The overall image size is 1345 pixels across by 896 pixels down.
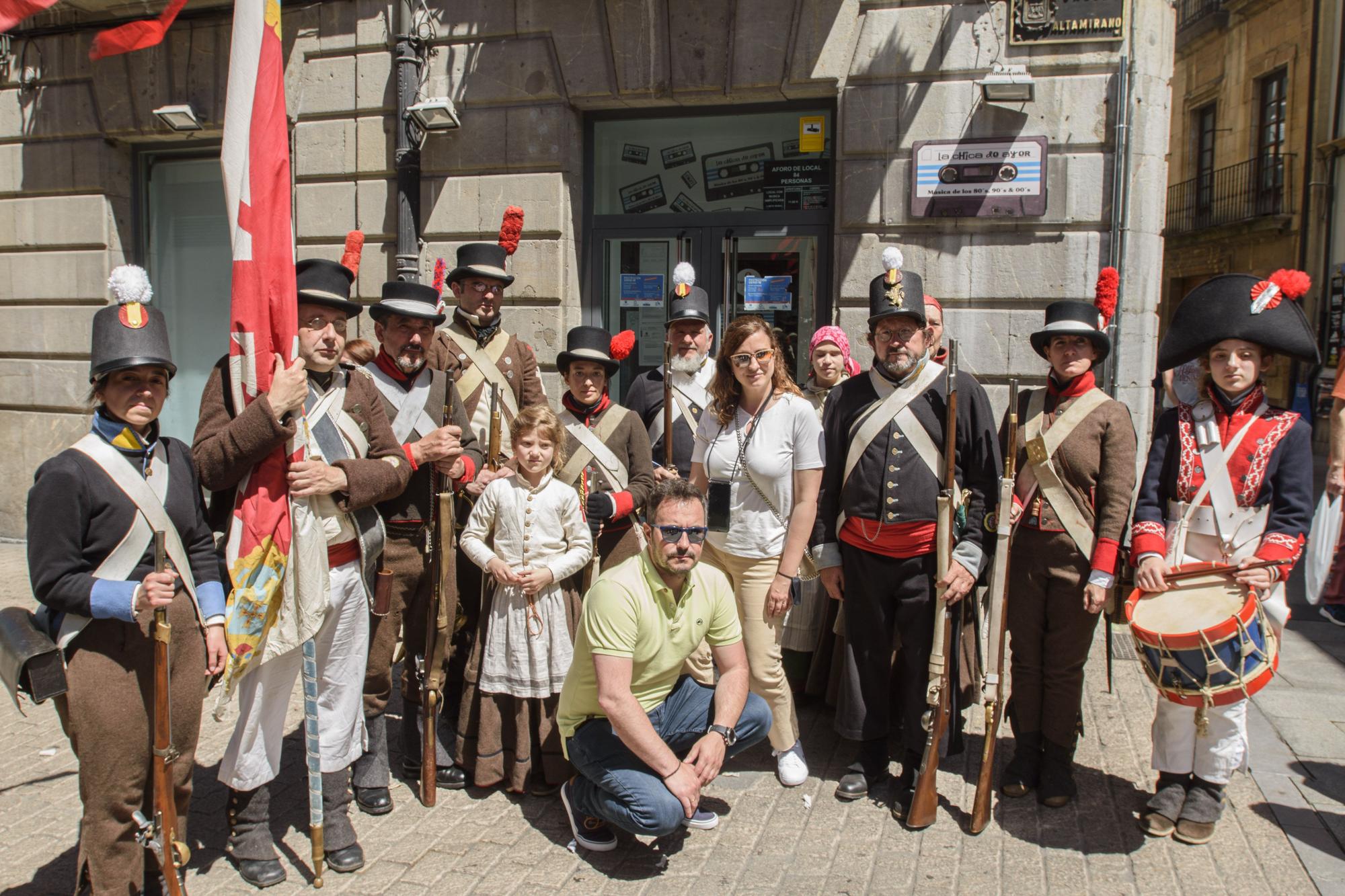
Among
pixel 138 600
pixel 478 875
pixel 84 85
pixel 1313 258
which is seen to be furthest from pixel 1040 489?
pixel 1313 258

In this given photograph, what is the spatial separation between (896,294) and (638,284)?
4103 mm

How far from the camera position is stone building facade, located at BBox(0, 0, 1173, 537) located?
657cm

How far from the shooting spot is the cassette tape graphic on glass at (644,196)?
25.8 feet

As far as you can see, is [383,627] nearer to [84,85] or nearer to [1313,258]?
[84,85]

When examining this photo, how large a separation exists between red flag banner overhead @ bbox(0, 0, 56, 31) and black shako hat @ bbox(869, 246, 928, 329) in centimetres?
417

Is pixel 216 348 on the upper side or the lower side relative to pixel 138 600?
upper

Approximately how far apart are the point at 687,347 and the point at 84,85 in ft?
23.0

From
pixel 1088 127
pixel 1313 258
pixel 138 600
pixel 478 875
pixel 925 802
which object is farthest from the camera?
pixel 1313 258

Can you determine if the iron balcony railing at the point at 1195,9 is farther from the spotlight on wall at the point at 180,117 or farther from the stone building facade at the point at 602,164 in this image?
the spotlight on wall at the point at 180,117

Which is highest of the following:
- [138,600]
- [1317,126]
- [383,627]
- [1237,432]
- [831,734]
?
[1317,126]

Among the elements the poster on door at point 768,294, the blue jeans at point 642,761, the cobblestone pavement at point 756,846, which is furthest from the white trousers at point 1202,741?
the poster on door at point 768,294

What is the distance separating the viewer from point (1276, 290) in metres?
3.71

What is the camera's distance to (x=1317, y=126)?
1797 cm

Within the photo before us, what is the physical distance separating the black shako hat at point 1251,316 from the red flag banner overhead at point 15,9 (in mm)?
5347
